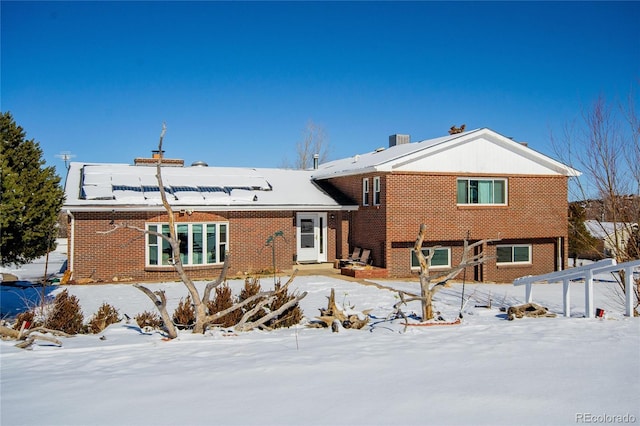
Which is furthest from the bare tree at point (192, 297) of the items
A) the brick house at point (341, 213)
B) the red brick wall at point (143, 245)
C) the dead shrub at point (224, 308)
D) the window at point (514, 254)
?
the window at point (514, 254)

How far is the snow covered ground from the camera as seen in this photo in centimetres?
477

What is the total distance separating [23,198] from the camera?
1169 cm

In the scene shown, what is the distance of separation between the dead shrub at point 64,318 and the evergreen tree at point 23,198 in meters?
1.93

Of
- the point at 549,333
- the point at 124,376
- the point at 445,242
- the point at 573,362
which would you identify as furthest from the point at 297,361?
the point at 445,242

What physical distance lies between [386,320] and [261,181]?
14.3 meters

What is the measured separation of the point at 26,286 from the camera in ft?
57.5

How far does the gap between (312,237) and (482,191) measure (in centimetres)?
751

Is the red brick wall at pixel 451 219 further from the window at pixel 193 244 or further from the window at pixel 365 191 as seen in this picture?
the window at pixel 193 244

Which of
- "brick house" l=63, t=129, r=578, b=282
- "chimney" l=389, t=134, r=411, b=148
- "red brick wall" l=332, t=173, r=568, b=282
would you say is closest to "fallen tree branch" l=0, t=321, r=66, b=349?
"brick house" l=63, t=129, r=578, b=282

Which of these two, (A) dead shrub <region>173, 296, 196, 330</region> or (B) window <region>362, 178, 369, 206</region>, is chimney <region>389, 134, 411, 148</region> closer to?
(B) window <region>362, 178, 369, 206</region>

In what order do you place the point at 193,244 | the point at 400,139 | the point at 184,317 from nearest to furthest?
the point at 184,317, the point at 193,244, the point at 400,139

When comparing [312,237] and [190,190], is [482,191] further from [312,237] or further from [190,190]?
[190,190]

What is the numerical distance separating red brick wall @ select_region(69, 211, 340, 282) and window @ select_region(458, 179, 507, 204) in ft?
23.6

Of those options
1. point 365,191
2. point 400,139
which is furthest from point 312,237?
point 400,139
